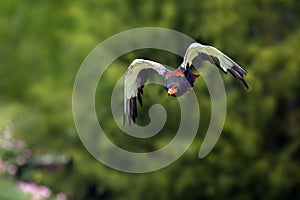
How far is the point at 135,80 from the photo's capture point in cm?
314

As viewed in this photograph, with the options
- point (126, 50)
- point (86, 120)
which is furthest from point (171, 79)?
point (86, 120)

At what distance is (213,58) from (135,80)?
39cm

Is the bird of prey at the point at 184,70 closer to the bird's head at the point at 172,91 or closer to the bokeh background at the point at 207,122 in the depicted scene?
the bird's head at the point at 172,91

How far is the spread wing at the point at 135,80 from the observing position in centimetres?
299

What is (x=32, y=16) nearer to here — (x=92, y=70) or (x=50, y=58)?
(x=50, y=58)

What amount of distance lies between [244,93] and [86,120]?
4.67 feet

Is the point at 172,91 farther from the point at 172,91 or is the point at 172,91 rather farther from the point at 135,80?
the point at 135,80

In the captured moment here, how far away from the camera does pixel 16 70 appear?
342 inches

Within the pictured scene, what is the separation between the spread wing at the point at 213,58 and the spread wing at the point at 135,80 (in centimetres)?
13

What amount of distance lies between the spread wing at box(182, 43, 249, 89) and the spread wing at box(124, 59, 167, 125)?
0.13 meters

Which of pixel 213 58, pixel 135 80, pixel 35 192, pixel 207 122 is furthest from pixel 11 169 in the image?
pixel 213 58

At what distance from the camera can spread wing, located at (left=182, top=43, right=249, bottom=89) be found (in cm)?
280

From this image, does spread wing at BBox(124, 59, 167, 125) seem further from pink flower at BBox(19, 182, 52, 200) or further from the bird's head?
pink flower at BBox(19, 182, 52, 200)

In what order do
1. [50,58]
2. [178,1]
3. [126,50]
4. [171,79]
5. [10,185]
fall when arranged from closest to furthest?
[171,79] < [10,185] < [126,50] < [178,1] < [50,58]
